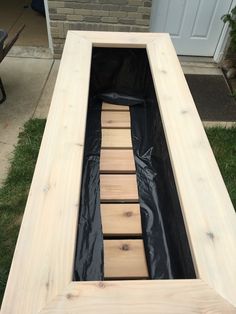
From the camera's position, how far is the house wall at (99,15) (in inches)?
117

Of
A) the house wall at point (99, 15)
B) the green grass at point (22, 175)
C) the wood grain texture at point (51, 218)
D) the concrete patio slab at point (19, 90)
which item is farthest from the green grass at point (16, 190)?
the house wall at point (99, 15)

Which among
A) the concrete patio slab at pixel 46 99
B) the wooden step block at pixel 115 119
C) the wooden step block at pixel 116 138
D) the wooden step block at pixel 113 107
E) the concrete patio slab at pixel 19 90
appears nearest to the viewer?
the wooden step block at pixel 116 138

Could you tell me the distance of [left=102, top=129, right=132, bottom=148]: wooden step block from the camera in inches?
76.0

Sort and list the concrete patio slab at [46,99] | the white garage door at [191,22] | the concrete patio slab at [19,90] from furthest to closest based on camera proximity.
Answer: the white garage door at [191,22], the concrete patio slab at [46,99], the concrete patio slab at [19,90]

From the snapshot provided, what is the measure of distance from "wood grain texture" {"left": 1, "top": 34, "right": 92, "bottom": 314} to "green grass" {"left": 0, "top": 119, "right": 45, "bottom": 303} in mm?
777

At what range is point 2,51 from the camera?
7.43 feet

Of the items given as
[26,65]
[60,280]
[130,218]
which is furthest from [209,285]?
[26,65]

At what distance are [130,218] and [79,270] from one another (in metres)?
0.38

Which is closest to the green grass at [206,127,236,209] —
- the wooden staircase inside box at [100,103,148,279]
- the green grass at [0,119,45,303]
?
the wooden staircase inside box at [100,103,148,279]

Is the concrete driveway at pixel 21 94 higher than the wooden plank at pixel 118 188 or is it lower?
lower

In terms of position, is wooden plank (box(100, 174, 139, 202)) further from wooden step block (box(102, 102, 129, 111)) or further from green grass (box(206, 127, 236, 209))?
green grass (box(206, 127, 236, 209))

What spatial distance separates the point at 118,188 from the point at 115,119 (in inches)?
25.7

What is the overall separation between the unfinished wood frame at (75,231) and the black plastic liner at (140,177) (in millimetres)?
141

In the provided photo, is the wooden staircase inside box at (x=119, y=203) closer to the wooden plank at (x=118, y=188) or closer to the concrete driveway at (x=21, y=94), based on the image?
the wooden plank at (x=118, y=188)
